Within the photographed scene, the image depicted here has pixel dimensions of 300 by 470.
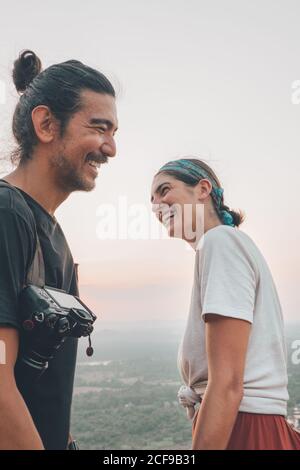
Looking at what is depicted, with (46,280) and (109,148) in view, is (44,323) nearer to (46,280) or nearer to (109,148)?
(46,280)

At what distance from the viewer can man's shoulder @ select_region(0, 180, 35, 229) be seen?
1836 millimetres

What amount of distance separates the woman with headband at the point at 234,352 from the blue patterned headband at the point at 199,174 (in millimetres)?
209

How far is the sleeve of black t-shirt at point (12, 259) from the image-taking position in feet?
5.78

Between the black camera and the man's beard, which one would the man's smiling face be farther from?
the black camera

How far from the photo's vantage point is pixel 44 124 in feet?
7.61

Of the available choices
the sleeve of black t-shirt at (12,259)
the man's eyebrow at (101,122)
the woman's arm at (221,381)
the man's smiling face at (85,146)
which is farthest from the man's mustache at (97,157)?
the woman's arm at (221,381)

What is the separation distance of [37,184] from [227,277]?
0.85 meters

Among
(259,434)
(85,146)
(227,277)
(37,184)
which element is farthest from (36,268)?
(259,434)

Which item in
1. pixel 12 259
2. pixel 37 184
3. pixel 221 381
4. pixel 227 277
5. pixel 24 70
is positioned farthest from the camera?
pixel 24 70

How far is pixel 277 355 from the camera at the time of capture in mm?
2109

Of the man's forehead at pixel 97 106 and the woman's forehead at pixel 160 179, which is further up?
the man's forehead at pixel 97 106

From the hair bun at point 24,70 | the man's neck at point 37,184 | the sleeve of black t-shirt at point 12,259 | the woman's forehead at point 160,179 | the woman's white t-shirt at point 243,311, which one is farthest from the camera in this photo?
the hair bun at point 24,70

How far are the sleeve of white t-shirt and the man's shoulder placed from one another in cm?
67

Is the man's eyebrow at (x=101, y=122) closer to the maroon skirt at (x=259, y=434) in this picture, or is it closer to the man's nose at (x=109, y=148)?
the man's nose at (x=109, y=148)
